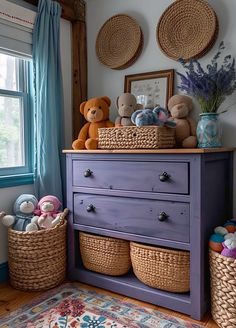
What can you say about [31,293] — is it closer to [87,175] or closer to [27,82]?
[87,175]

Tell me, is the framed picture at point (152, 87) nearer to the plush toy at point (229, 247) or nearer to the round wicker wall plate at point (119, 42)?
the round wicker wall plate at point (119, 42)

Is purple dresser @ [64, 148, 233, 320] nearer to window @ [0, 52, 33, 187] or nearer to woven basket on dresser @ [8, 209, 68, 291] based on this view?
woven basket on dresser @ [8, 209, 68, 291]

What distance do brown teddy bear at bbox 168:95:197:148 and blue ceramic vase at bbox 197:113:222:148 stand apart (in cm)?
11

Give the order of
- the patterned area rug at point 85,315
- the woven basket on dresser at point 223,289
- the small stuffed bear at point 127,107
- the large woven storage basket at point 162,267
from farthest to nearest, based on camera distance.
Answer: the small stuffed bear at point 127,107 < the large woven storage basket at point 162,267 < the patterned area rug at point 85,315 < the woven basket on dresser at point 223,289

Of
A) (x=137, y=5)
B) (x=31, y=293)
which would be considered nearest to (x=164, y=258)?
(x=31, y=293)

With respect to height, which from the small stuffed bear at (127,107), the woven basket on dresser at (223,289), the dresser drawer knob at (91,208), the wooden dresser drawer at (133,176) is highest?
the small stuffed bear at (127,107)

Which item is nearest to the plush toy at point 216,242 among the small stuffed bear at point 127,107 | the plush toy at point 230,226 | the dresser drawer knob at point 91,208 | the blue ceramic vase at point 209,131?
the plush toy at point 230,226

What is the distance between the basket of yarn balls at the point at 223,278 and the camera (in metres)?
1.56

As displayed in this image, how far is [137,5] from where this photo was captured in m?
2.40

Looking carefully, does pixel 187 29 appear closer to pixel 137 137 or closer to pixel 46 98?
pixel 137 137

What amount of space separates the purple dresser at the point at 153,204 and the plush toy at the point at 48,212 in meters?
0.10

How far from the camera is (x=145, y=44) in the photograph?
236 cm

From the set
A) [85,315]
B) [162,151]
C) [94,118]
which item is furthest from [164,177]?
[85,315]

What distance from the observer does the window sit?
7.42 feet
